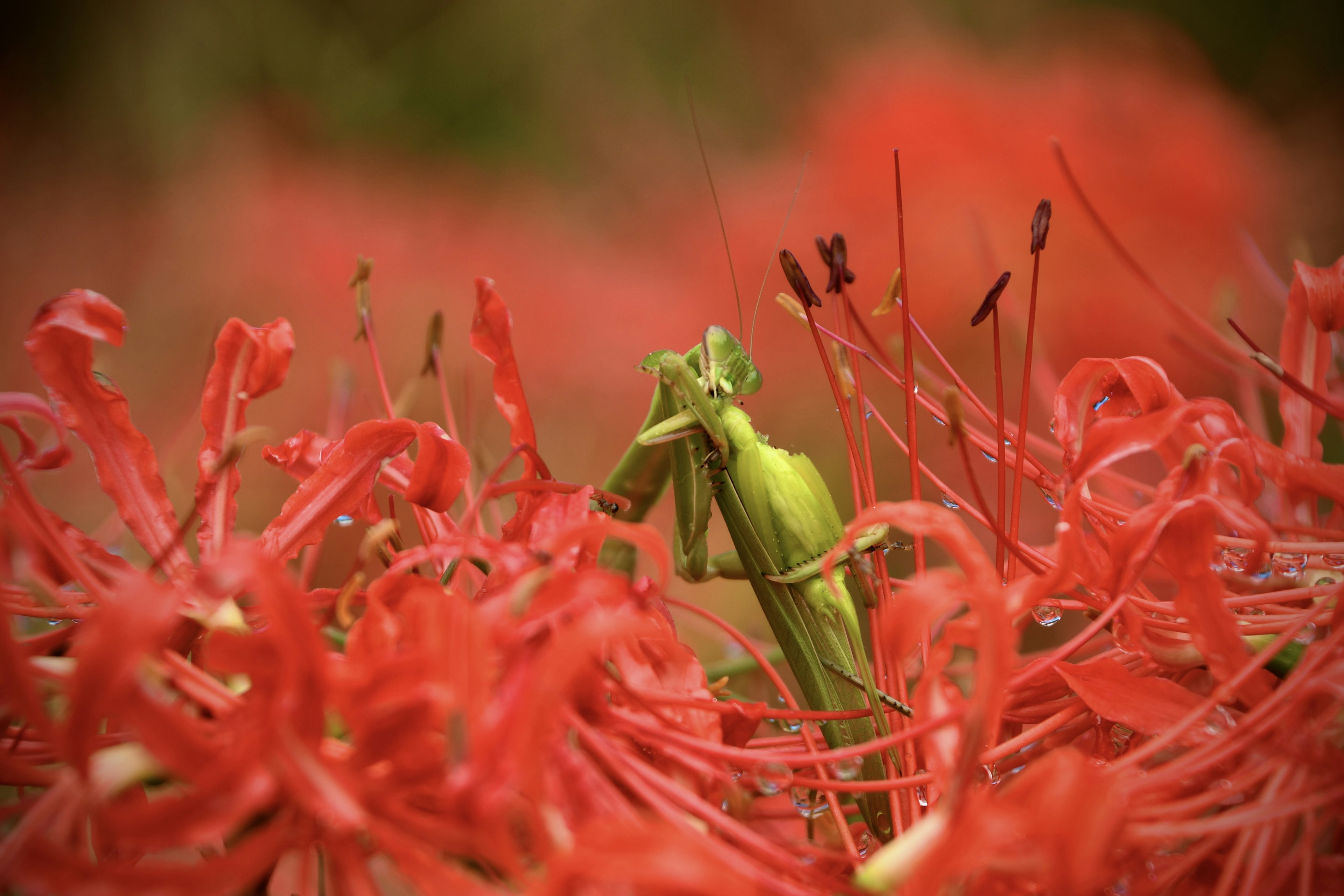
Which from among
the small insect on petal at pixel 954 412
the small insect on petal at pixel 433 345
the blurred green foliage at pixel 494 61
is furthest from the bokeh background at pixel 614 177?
the small insect on petal at pixel 954 412

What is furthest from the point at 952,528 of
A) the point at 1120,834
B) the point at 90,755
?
the point at 90,755

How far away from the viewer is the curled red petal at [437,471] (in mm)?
250

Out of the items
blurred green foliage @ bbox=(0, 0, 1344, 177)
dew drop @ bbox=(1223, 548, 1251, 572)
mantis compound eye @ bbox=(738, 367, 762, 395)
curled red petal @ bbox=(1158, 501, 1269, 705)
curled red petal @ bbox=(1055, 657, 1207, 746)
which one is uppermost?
blurred green foliage @ bbox=(0, 0, 1344, 177)

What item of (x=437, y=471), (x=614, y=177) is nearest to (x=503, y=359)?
(x=437, y=471)

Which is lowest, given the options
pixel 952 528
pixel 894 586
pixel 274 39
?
pixel 894 586

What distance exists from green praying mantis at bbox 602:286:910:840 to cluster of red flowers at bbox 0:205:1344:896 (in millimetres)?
24

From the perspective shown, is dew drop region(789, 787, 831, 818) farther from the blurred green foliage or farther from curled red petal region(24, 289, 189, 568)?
the blurred green foliage

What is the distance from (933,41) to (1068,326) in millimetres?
439

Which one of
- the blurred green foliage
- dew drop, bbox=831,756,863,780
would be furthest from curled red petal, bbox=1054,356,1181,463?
the blurred green foliage

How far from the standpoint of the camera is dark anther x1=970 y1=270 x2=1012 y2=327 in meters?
0.29

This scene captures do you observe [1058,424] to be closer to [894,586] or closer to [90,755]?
[894,586]

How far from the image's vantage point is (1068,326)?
0.78 metres

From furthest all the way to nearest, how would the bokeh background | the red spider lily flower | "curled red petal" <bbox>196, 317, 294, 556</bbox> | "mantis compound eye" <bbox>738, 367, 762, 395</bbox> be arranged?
the bokeh background
"mantis compound eye" <bbox>738, 367, 762, 395</bbox>
"curled red petal" <bbox>196, 317, 294, 556</bbox>
the red spider lily flower

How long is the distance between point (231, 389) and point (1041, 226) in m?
0.30
